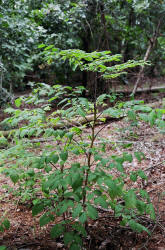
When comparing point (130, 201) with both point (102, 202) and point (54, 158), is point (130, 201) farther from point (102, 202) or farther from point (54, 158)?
point (54, 158)

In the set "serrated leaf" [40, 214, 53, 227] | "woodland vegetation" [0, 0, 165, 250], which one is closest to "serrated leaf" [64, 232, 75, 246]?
"woodland vegetation" [0, 0, 165, 250]

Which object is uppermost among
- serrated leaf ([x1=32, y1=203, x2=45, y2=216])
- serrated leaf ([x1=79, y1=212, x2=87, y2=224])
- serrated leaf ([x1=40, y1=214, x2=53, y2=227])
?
serrated leaf ([x1=79, y1=212, x2=87, y2=224])

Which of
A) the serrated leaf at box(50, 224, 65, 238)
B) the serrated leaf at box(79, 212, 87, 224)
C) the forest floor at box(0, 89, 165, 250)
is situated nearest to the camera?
the serrated leaf at box(79, 212, 87, 224)

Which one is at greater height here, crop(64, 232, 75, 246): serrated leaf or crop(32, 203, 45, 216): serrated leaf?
crop(32, 203, 45, 216): serrated leaf

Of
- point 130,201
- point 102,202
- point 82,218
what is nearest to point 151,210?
point 130,201

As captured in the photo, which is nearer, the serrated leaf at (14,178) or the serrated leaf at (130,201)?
the serrated leaf at (130,201)

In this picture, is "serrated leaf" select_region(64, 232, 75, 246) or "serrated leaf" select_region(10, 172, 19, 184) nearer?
"serrated leaf" select_region(64, 232, 75, 246)

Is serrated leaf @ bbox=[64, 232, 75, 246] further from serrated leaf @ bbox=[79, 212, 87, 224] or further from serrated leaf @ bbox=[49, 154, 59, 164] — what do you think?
serrated leaf @ bbox=[49, 154, 59, 164]

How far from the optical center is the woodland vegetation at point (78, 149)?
1.41m

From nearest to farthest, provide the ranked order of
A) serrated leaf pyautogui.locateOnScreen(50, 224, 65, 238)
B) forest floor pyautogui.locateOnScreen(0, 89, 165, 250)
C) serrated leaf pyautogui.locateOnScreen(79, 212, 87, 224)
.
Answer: serrated leaf pyautogui.locateOnScreen(79, 212, 87, 224) < serrated leaf pyautogui.locateOnScreen(50, 224, 65, 238) < forest floor pyautogui.locateOnScreen(0, 89, 165, 250)

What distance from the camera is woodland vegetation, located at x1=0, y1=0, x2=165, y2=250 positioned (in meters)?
1.41

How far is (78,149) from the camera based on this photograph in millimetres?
1521

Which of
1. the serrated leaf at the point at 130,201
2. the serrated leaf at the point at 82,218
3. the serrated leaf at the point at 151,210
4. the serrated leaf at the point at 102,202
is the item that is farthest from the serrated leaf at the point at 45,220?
the serrated leaf at the point at 151,210

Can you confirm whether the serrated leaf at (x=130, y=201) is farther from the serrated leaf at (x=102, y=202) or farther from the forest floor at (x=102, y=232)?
the forest floor at (x=102, y=232)
